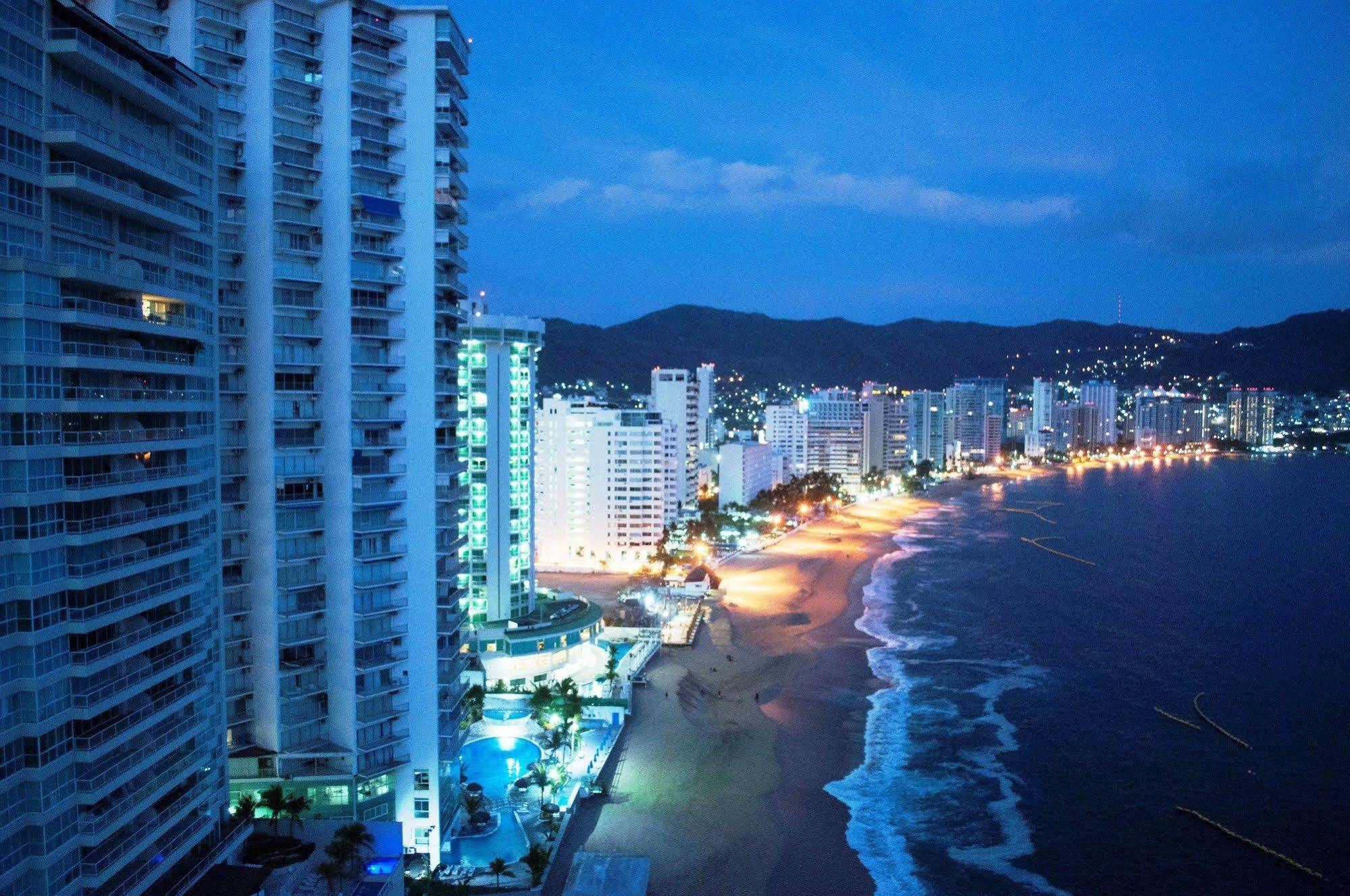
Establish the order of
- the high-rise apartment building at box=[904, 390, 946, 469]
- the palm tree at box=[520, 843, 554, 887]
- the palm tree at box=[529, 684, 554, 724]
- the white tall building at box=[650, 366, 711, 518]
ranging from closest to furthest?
the palm tree at box=[520, 843, 554, 887] < the palm tree at box=[529, 684, 554, 724] < the white tall building at box=[650, 366, 711, 518] < the high-rise apartment building at box=[904, 390, 946, 469]

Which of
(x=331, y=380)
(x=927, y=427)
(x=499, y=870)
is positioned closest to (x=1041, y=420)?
(x=927, y=427)

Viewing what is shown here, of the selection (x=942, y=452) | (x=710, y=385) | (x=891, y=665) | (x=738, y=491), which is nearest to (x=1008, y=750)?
(x=891, y=665)

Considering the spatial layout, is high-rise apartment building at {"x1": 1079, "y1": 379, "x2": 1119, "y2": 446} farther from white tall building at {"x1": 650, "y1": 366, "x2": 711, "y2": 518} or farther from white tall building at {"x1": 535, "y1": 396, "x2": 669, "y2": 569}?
white tall building at {"x1": 535, "y1": 396, "x2": 669, "y2": 569}

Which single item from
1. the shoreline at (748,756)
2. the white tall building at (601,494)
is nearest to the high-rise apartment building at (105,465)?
the shoreline at (748,756)

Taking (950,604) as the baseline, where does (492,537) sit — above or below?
above

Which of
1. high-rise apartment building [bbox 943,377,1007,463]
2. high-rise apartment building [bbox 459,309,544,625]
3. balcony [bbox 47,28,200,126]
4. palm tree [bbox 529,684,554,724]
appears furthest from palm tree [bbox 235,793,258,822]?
high-rise apartment building [bbox 943,377,1007,463]

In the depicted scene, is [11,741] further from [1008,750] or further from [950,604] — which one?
[950,604]
